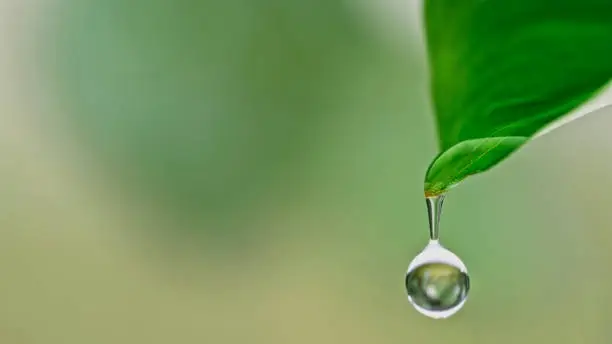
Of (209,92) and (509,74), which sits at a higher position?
(209,92)

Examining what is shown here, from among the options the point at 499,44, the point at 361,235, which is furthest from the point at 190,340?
the point at 499,44

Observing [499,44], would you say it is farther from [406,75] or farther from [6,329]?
[6,329]

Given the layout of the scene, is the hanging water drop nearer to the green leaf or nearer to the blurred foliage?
the green leaf

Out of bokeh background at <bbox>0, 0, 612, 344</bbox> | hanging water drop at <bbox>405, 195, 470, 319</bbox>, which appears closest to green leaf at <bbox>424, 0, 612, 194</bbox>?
hanging water drop at <bbox>405, 195, 470, 319</bbox>

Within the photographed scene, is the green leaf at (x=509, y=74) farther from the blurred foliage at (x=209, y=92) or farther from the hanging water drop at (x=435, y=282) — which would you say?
the blurred foliage at (x=209, y=92)

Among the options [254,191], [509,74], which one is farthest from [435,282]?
[254,191]

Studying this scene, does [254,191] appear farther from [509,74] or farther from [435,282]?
[509,74]
